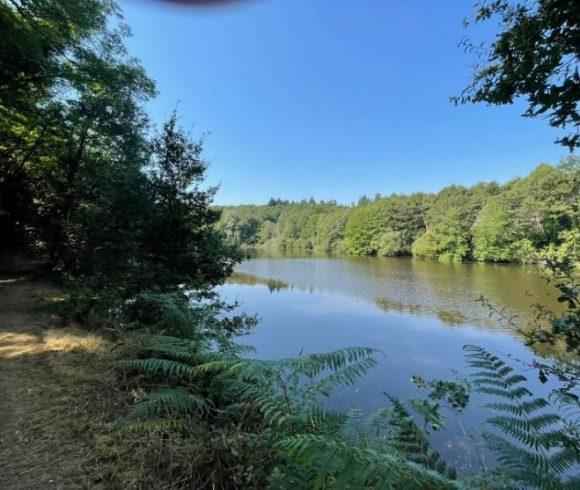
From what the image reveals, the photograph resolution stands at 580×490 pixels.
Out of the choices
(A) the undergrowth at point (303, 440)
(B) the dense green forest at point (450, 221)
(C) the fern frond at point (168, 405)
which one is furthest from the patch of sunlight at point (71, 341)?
(B) the dense green forest at point (450, 221)

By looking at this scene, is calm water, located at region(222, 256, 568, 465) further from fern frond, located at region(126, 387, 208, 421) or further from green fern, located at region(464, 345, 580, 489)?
fern frond, located at region(126, 387, 208, 421)

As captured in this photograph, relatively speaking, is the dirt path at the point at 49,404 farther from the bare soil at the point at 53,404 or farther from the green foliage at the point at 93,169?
the green foliage at the point at 93,169

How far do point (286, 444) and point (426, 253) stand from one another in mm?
43587

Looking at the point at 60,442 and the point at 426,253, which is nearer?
the point at 60,442

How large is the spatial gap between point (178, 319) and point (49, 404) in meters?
1.30

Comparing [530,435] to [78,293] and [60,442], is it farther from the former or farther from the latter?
[78,293]

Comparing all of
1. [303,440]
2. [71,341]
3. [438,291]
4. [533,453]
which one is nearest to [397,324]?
[438,291]

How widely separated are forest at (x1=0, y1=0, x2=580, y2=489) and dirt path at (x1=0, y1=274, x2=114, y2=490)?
1.0 inches

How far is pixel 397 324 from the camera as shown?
38.4 ft

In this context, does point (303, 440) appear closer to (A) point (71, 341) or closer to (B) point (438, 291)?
(A) point (71, 341)

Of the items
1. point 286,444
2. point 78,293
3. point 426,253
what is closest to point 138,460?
point 286,444

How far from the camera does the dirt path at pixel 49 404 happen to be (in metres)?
1.80

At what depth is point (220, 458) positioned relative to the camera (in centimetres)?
170

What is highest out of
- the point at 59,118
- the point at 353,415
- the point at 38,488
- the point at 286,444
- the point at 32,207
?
the point at 59,118
